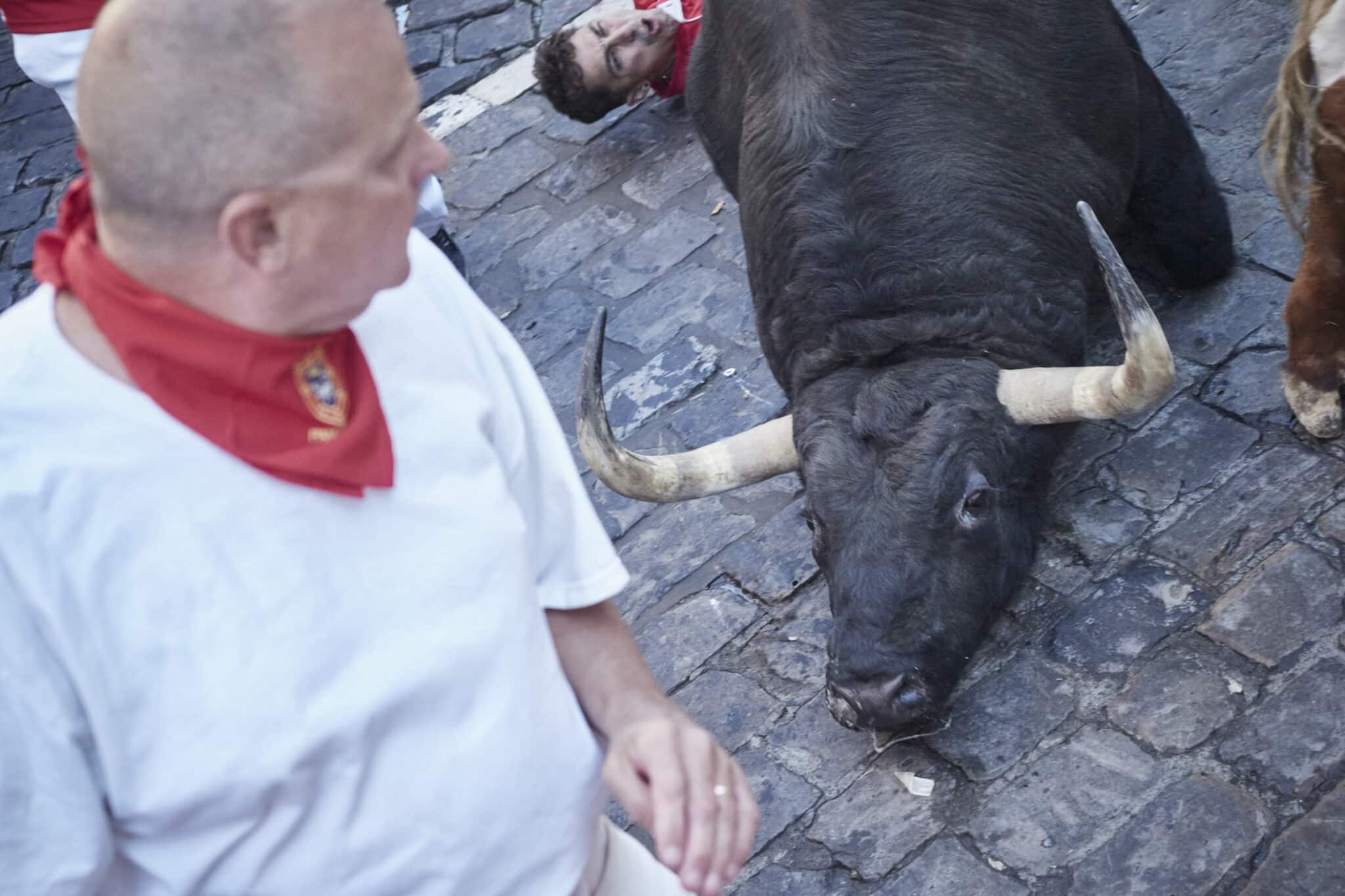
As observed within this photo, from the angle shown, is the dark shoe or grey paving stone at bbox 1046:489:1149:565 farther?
the dark shoe

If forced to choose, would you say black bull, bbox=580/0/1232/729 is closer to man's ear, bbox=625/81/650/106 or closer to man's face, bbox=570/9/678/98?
man's face, bbox=570/9/678/98

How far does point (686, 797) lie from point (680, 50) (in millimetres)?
5960

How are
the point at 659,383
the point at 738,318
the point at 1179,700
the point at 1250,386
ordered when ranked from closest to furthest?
the point at 1179,700, the point at 1250,386, the point at 659,383, the point at 738,318

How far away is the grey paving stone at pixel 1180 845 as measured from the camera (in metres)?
3.14

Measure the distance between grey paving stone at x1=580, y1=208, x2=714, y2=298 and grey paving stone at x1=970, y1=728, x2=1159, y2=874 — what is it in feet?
10.1

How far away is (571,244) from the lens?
255 inches

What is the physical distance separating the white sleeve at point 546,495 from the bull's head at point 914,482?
1868 mm

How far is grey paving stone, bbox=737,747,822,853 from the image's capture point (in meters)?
3.74

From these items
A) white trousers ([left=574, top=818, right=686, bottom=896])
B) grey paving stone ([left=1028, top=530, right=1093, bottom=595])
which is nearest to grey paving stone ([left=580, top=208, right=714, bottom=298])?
grey paving stone ([left=1028, top=530, right=1093, bottom=595])

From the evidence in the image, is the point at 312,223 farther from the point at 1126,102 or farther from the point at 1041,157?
the point at 1126,102

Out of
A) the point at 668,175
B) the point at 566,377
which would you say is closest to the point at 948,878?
the point at 566,377

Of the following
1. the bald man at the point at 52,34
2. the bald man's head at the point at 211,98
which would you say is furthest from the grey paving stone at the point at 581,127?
the bald man's head at the point at 211,98

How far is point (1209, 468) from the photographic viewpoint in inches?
167

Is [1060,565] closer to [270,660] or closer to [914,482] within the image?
[914,482]
